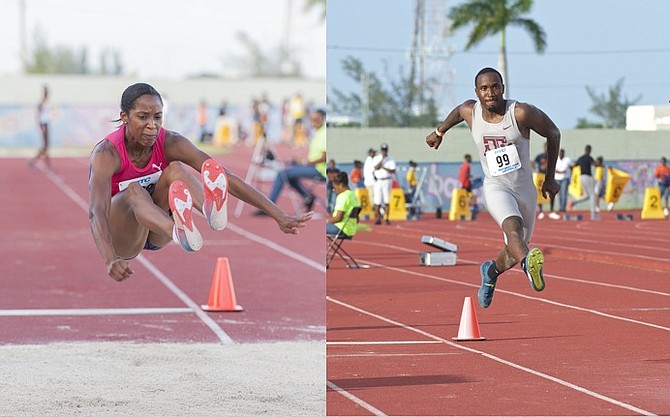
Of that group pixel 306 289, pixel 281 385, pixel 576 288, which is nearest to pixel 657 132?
pixel 576 288

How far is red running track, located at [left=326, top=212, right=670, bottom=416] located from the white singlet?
3.17 feet

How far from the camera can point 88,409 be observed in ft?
27.5

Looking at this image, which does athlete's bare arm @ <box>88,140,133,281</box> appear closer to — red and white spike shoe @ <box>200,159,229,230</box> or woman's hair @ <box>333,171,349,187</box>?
red and white spike shoe @ <box>200,159,229,230</box>

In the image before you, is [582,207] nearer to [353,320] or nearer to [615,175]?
[615,175]

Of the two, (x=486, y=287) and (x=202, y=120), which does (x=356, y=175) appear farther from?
(x=202, y=120)

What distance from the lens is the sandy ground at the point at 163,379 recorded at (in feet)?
27.6

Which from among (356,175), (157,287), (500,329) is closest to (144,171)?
(356,175)

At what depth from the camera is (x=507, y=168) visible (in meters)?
6.17

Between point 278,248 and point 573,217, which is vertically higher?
point 573,217

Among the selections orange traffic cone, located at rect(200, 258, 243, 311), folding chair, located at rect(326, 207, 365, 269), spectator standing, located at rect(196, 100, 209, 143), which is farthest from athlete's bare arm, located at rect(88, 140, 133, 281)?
spectator standing, located at rect(196, 100, 209, 143)

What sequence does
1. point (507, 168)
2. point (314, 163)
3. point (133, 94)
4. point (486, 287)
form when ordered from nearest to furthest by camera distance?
point (507, 168)
point (133, 94)
point (486, 287)
point (314, 163)

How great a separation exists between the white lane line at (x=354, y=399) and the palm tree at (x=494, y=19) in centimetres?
195

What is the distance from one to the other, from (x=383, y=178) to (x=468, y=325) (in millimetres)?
945

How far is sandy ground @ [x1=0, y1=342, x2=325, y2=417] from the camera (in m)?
8.41
